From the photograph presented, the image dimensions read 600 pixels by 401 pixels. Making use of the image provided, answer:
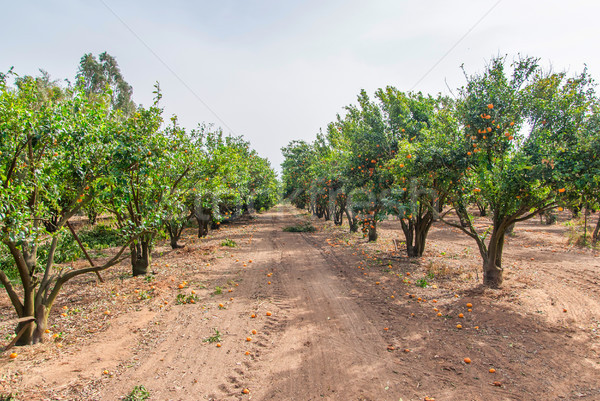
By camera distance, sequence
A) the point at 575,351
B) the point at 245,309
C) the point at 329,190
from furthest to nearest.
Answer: the point at 329,190, the point at 245,309, the point at 575,351

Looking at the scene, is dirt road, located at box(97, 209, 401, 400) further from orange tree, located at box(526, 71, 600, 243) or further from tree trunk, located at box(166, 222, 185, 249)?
tree trunk, located at box(166, 222, 185, 249)

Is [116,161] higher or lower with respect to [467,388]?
higher

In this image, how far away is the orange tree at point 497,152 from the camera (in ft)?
22.7

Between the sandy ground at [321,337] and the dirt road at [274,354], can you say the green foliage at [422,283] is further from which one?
the dirt road at [274,354]

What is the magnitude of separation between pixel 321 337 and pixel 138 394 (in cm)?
294

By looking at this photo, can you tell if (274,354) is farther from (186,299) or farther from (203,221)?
(203,221)

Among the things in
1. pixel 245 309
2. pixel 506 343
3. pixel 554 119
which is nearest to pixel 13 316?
pixel 245 309

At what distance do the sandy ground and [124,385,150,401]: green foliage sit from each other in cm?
8

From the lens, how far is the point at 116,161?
564 centimetres

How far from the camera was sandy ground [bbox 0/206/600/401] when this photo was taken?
4.31 metres

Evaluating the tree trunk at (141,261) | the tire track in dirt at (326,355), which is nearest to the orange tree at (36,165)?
the tire track in dirt at (326,355)

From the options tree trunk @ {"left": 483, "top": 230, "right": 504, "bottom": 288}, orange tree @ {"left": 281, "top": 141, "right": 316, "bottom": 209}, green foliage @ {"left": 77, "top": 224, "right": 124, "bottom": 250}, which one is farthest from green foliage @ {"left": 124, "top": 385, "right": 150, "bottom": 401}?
orange tree @ {"left": 281, "top": 141, "right": 316, "bottom": 209}

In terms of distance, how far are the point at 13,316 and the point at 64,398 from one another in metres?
4.92

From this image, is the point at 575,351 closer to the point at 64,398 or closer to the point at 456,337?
the point at 456,337
